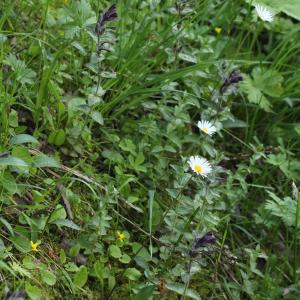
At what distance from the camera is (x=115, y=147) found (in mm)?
2504

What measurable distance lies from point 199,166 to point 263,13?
0.94 meters

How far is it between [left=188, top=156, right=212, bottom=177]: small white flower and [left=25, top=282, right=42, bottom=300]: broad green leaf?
706 millimetres

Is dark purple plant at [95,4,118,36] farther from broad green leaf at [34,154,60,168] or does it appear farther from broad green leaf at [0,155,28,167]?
broad green leaf at [0,155,28,167]

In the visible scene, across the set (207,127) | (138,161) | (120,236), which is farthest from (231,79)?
(120,236)

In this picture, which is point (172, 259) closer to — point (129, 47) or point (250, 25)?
point (129, 47)

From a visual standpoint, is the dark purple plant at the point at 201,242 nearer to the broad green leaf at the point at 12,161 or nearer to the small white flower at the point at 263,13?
the broad green leaf at the point at 12,161

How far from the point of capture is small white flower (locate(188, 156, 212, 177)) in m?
2.23

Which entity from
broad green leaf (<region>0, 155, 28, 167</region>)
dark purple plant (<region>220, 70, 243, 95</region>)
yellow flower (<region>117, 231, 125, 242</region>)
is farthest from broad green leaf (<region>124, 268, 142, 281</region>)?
dark purple plant (<region>220, 70, 243, 95</region>)

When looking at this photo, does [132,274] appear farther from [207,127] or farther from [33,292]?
[207,127]

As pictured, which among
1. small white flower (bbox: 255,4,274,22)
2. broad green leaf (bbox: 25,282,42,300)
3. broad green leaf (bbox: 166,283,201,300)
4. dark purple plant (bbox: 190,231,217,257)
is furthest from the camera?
small white flower (bbox: 255,4,274,22)

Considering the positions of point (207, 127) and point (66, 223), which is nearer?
point (66, 223)

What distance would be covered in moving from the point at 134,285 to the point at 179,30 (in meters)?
1.15

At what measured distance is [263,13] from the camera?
9.23ft

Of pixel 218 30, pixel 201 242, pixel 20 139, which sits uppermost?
pixel 218 30
